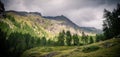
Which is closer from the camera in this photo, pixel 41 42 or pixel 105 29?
pixel 105 29

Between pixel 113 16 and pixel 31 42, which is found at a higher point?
pixel 113 16

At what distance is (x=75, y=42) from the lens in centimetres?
14775

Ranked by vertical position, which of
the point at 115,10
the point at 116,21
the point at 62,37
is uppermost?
the point at 115,10

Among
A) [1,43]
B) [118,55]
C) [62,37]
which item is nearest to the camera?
[118,55]

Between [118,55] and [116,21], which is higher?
[116,21]

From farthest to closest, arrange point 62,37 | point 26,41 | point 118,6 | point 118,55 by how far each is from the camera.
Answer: point 26,41
point 62,37
point 118,6
point 118,55

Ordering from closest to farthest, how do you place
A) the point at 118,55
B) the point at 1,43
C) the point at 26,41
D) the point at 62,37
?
1. the point at 118,55
2. the point at 1,43
3. the point at 62,37
4. the point at 26,41

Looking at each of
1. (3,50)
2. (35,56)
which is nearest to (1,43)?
(3,50)

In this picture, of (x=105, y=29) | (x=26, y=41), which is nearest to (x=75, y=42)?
(x=105, y=29)

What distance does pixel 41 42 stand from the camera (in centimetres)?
17425

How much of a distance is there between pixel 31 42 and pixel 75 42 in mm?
49184

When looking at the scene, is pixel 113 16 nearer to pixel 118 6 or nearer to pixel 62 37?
pixel 118 6

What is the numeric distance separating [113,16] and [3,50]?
6777 cm

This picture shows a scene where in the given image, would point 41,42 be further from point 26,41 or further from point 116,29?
point 116,29
